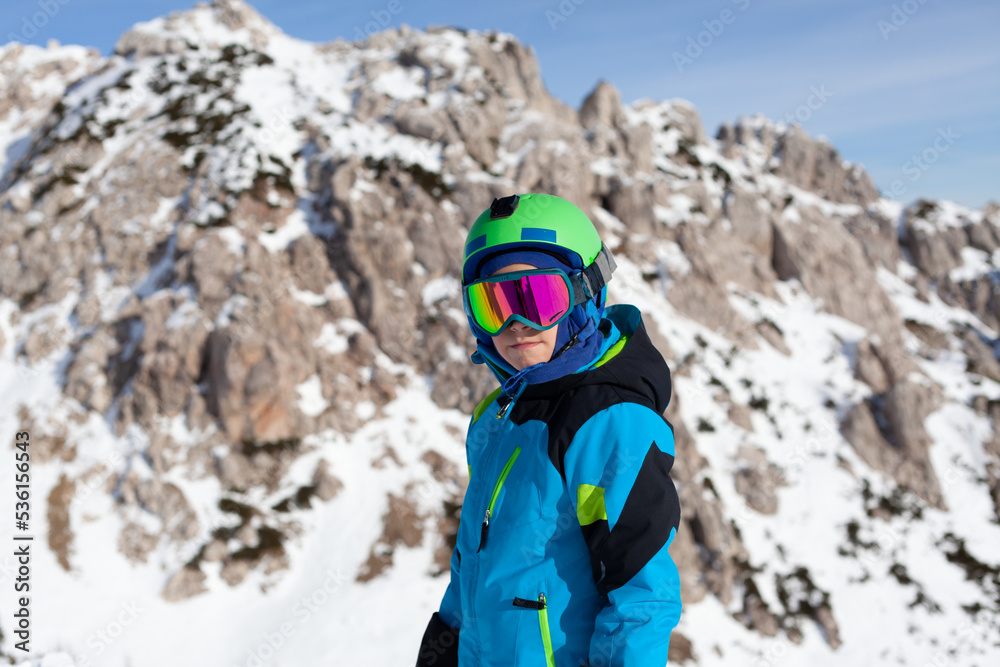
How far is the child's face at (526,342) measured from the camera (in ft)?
9.99

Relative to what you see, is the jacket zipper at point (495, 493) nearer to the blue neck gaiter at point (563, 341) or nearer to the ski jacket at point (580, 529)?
the ski jacket at point (580, 529)

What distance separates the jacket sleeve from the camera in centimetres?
232

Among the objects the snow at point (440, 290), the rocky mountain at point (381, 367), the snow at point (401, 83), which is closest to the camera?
the rocky mountain at point (381, 367)

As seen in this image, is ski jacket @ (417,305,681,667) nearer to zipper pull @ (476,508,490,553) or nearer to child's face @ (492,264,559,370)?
zipper pull @ (476,508,490,553)

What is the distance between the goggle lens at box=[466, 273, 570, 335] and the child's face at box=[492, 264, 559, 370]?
2.3 inches

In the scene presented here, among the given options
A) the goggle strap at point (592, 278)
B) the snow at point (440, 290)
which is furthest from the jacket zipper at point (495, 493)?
the snow at point (440, 290)

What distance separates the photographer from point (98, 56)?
54875 millimetres

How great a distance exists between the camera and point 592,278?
319 centimetres

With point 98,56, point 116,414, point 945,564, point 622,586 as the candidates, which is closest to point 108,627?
point 116,414

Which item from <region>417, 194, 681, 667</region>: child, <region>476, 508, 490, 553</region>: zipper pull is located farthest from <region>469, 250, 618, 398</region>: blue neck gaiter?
<region>476, 508, 490, 553</region>: zipper pull

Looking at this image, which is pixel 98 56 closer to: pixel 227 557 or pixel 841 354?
pixel 227 557

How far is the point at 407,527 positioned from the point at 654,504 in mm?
22451

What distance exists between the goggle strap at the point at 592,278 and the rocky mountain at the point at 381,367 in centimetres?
1955

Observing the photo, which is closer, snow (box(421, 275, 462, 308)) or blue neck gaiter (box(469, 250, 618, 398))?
blue neck gaiter (box(469, 250, 618, 398))
